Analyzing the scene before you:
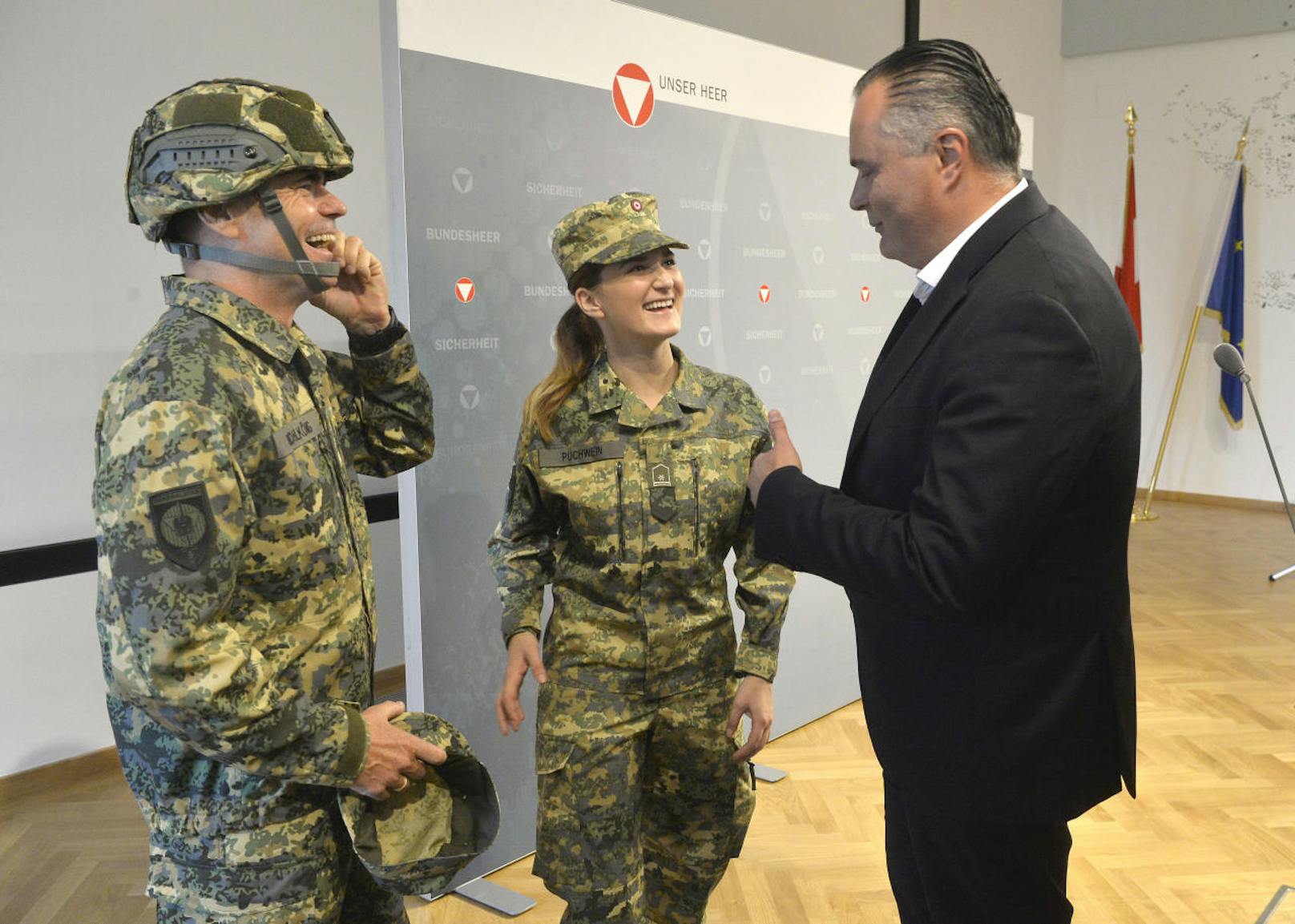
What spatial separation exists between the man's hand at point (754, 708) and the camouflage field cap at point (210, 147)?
4.10 feet

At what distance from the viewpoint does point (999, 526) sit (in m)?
1.44

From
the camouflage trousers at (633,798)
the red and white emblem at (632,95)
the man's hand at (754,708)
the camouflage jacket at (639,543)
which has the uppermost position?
the red and white emblem at (632,95)

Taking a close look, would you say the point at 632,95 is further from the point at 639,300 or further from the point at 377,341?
the point at 377,341

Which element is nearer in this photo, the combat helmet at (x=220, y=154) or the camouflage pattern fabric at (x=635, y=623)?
the combat helmet at (x=220, y=154)

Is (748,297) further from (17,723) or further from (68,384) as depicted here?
(17,723)

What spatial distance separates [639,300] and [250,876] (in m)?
1.22

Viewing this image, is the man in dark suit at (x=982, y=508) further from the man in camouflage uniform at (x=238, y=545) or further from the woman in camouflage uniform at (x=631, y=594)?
the man in camouflage uniform at (x=238, y=545)

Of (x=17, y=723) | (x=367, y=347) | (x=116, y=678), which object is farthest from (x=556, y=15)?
(x=17, y=723)

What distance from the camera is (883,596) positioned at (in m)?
1.55

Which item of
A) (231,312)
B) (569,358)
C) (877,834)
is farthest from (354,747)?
(877,834)

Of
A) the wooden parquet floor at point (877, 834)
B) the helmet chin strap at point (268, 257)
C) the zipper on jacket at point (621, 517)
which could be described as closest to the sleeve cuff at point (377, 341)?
the helmet chin strap at point (268, 257)

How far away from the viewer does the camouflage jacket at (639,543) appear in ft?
7.00

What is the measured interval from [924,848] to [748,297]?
96.5 inches

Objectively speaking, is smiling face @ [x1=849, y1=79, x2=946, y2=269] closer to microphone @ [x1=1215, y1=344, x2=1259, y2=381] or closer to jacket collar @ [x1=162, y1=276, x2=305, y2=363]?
jacket collar @ [x1=162, y1=276, x2=305, y2=363]
